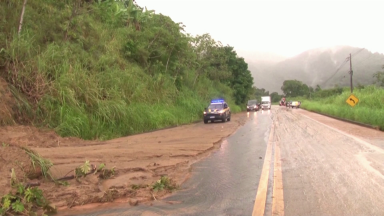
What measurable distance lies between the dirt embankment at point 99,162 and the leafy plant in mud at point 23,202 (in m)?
0.23

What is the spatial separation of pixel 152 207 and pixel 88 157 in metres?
4.16

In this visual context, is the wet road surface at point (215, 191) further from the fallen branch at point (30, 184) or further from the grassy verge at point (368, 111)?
the grassy verge at point (368, 111)

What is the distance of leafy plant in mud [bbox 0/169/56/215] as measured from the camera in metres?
4.83

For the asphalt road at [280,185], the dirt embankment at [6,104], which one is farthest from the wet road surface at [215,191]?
the dirt embankment at [6,104]

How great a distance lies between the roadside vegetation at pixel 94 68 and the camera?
1351 centimetres

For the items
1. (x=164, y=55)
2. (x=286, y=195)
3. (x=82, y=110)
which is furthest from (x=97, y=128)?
(x=164, y=55)

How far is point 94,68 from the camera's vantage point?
17781 mm

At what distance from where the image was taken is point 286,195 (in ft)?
18.8

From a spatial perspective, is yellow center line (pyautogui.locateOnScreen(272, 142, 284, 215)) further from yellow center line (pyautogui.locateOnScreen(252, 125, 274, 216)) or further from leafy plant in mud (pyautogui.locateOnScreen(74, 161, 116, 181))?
leafy plant in mud (pyautogui.locateOnScreen(74, 161, 116, 181))

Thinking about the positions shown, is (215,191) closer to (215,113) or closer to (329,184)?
(329,184)

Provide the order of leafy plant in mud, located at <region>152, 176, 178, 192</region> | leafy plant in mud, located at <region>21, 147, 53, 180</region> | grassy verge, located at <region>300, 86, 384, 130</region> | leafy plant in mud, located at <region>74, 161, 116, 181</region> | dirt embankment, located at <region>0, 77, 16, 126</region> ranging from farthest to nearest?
grassy verge, located at <region>300, 86, 384, 130</region>, dirt embankment, located at <region>0, 77, 16, 126</region>, leafy plant in mud, located at <region>74, 161, 116, 181</region>, leafy plant in mud, located at <region>21, 147, 53, 180</region>, leafy plant in mud, located at <region>152, 176, 178, 192</region>

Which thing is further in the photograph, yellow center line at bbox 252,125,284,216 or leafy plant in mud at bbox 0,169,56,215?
yellow center line at bbox 252,125,284,216

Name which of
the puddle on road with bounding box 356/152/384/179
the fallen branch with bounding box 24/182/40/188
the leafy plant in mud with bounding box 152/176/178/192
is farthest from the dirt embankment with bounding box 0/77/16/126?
the puddle on road with bounding box 356/152/384/179

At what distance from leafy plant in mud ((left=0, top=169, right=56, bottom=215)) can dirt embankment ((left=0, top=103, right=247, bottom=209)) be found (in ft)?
A: 0.75
